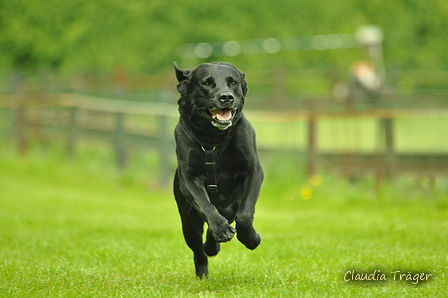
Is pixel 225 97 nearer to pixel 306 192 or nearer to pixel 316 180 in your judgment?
pixel 306 192

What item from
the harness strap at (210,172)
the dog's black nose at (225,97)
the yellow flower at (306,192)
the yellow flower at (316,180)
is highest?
the dog's black nose at (225,97)

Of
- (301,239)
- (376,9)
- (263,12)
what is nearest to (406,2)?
(376,9)

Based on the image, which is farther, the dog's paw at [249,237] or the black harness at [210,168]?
the black harness at [210,168]

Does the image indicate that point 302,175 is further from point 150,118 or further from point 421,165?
point 150,118

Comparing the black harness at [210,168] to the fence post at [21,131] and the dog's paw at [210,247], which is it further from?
the fence post at [21,131]

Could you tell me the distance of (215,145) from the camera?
517 cm

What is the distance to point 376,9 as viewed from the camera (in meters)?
30.7

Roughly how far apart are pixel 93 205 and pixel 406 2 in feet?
68.8

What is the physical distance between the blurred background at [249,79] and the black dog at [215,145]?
7730 mm

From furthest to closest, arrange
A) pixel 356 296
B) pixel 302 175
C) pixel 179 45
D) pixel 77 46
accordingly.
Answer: pixel 179 45 → pixel 77 46 → pixel 302 175 → pixel 356 296

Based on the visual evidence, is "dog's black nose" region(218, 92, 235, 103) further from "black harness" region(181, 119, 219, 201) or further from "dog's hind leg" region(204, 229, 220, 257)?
"dog's hind leg" region(204, 229, 220, 257)

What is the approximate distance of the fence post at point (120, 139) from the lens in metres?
15.8

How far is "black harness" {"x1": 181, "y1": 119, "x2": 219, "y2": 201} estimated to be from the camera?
516cm

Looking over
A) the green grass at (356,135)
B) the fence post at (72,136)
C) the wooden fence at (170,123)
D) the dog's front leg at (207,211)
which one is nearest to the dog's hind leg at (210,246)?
the dog's front leg at (207,211)
